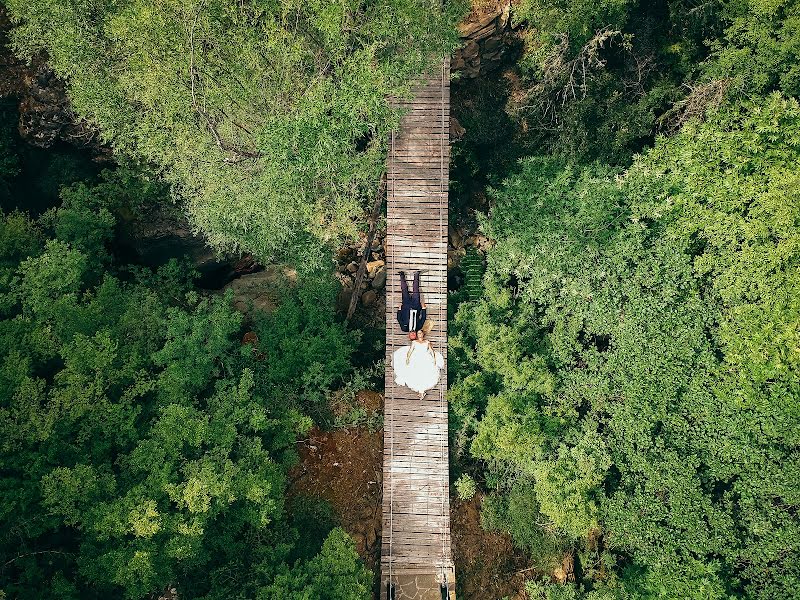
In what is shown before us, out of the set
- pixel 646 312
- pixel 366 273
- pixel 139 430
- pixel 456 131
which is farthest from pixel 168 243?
pixel 646 312

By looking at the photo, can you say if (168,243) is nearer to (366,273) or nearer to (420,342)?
(366,273)

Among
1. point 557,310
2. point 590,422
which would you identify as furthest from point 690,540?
point 557,310

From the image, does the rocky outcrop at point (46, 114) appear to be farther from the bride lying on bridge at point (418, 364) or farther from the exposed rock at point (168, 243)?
the bride lying on bridge at point (418, 364)

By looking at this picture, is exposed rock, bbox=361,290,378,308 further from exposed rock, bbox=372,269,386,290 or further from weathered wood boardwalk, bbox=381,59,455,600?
weathered wood boardwalk, bbox=381,59,455,600

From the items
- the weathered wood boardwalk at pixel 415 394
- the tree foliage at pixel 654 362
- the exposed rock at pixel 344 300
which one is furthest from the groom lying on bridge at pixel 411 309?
the exposed rock at pixel 344 300

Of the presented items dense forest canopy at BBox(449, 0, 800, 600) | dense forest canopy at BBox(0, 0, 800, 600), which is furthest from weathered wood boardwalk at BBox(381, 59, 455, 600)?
dense forest canopy at BBox(449, 0, 800, 600)
